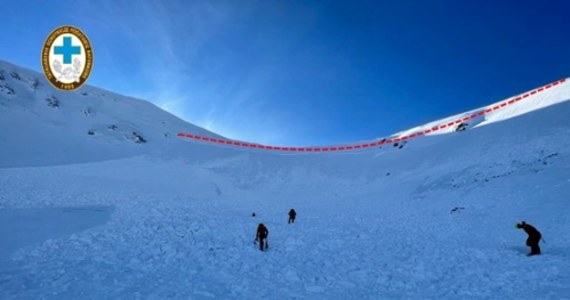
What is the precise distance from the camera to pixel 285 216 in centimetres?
2689

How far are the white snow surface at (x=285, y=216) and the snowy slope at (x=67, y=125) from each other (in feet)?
1.37

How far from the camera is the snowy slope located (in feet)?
134

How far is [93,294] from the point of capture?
930cm

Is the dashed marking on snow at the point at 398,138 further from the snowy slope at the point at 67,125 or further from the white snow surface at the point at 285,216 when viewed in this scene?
the snowy slope at the point at 67,125

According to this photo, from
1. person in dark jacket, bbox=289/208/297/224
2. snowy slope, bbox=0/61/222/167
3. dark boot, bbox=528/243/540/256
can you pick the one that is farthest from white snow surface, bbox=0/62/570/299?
person in dark jacket, bbox=289/208/297/224

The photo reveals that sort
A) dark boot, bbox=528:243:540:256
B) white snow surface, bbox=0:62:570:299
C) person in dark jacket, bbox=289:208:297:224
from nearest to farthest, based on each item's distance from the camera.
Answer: white snow surface, bbox=0:62:570:299 → dark boot, bbox=528:243:540:256 → person in dark jacket, bbox=289:208:297:224

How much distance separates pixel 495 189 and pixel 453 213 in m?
4.87

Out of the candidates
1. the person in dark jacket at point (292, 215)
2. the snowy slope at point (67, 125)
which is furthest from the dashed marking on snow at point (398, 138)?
the person in dark jacket at point (292, 215)

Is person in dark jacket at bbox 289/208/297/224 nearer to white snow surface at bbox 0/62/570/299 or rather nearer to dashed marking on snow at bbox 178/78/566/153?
white snow surface at bbox 0/62/570/299

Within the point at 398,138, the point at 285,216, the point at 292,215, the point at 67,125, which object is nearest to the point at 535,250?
the point at 292,215

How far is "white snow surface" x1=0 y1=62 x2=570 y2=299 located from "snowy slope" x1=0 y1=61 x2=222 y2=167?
1.37 ft

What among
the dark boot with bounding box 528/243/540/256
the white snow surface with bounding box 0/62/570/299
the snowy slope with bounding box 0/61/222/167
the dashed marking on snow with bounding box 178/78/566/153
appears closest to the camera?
the white snow surface with bounding box 0/62/570/299

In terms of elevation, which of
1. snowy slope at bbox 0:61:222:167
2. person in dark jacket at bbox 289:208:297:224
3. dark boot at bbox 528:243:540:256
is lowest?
dark boot at bbox 528:243:540:256

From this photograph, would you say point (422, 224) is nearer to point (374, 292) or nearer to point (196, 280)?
point (374, 292)
